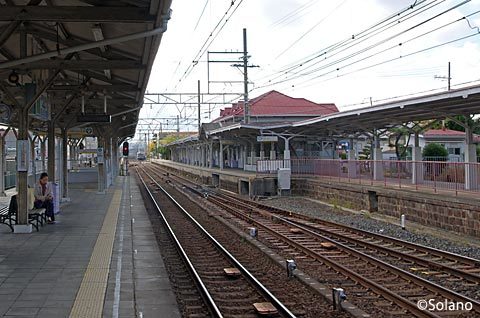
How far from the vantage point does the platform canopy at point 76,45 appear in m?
7.31

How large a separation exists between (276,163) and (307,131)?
2.93m

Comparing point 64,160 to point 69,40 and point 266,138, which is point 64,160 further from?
point 266,138

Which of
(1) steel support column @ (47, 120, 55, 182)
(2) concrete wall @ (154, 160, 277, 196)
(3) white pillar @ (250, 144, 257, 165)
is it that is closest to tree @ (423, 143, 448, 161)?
(2) concrete wall @ (154, 160, 277, 196)

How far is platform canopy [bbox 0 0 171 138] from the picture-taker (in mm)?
7308

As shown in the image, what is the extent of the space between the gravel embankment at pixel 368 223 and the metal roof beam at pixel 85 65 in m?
7.71

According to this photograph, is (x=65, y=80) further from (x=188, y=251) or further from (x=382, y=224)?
(x=382, y=224)

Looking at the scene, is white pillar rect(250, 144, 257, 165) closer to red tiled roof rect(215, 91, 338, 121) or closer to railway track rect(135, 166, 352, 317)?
red tiled roof rect(215, 91, 338, 121)

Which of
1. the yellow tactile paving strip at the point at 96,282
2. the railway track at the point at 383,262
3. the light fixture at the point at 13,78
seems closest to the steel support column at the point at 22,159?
the light fixture at the point at 13,78

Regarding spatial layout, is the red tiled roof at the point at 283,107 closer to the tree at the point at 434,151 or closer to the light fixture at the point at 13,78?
the tree at the point at 434,151

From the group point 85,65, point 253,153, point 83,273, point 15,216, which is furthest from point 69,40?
point 253,153

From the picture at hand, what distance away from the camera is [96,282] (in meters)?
7.98

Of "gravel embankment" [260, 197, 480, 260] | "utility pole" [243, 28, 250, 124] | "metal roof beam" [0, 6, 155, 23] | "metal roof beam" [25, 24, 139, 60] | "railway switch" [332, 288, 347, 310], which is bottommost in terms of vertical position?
"gravel embankment" [260, 197, 480, 260]

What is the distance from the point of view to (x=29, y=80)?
13.6m

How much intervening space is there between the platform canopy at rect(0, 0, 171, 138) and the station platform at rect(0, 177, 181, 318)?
2.99 m
